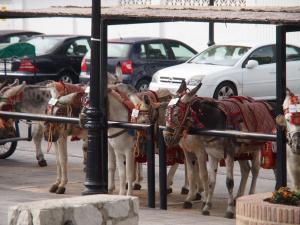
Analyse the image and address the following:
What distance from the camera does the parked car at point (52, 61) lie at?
30.8 metres

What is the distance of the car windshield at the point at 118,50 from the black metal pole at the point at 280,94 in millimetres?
16115

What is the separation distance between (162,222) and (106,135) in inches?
90.9

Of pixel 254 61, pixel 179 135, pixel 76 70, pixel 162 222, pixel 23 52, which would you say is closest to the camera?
pixel 162 222

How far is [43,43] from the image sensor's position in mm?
32531

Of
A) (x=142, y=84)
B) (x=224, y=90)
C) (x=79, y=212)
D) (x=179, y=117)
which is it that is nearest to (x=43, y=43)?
(x=142, y=84)

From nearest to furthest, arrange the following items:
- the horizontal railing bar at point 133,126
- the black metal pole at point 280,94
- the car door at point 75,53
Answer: the black metal pole at point 280,94, the horizontal railing bar at point 133,126, the car door at point 75,53

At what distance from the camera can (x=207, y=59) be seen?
28766mm

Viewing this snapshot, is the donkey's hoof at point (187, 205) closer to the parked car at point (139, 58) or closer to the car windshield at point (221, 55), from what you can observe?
the car windshield at point (221, 55)

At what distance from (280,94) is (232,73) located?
13413 millimetres

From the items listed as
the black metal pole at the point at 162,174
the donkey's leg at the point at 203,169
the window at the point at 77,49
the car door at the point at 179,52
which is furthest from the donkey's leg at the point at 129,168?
the window at the point at 77,49

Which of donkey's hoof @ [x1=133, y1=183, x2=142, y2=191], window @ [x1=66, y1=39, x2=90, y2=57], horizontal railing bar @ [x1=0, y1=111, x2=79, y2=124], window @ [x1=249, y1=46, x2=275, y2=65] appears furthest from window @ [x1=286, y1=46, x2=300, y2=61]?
horizontal railing bar @ [x1=0, y1=111, x2=79, y2=124]

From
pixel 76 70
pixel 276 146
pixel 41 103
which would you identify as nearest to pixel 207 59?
pixel 76 70

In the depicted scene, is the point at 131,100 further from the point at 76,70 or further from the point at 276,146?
the point at 76,70

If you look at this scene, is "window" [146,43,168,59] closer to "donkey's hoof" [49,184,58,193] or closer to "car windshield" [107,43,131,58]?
"car windshield" [107,43,131,58]
